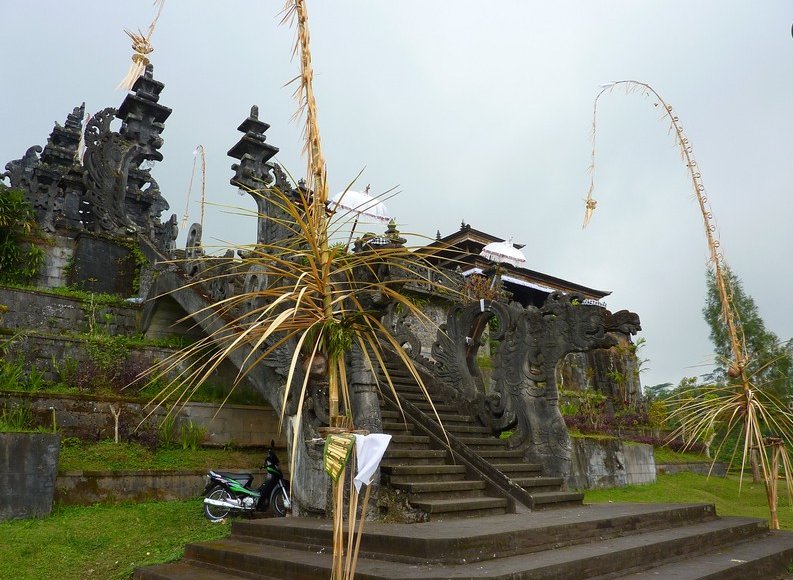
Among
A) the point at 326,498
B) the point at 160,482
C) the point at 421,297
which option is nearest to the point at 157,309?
the point at 160,482

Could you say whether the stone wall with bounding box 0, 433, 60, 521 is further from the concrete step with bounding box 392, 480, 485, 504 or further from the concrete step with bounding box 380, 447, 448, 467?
the concrete step with bounding box 392, 480, 485, 504

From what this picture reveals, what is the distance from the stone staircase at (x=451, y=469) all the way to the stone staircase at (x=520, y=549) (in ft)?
0.91

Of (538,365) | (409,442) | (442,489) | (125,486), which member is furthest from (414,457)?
(125,486)

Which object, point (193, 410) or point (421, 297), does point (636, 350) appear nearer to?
point (421, 297)

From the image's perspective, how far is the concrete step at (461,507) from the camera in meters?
5.70

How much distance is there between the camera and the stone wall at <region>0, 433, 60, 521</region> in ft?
21.1

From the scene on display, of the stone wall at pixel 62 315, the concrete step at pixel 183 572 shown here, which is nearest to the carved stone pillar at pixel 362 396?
the concrete step at pixel 183 572

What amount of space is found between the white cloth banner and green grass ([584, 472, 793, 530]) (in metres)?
7.47

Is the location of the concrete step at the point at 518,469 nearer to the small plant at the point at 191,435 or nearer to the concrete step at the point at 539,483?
the concrete step at the point at 539,483

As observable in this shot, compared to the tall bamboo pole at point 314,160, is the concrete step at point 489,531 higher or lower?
lower

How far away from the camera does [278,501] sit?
7.39m

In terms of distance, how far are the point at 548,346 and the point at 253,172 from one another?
6.56 metres

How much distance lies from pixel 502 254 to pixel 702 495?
10860mm

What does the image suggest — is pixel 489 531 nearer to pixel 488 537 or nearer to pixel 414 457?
pixel 488 537
